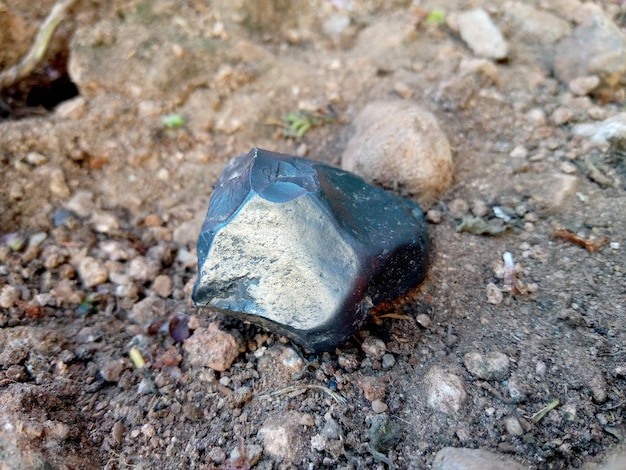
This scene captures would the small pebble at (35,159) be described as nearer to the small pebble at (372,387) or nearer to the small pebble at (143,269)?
the small pebble at (143,269)

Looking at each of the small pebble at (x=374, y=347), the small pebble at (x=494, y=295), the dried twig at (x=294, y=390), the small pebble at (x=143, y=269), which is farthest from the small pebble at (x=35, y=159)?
the small pebble at (x=494, y=295)

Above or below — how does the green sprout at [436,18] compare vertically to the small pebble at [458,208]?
above

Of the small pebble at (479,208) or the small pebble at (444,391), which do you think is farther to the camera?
the small pebble at (479,208)

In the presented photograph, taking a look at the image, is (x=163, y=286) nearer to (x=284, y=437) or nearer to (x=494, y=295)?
(x=284, y=437)

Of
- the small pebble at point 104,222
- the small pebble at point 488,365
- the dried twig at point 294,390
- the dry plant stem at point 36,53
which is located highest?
the dry plant stem at point 36,53

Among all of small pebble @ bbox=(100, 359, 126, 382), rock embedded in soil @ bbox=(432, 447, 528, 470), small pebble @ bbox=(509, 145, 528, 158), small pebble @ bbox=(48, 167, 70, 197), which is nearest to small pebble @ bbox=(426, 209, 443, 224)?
small pebble @ bbox=(509, 145, 528, 158)


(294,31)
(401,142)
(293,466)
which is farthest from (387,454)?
(294,31)

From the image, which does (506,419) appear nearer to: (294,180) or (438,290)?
(438,290)
